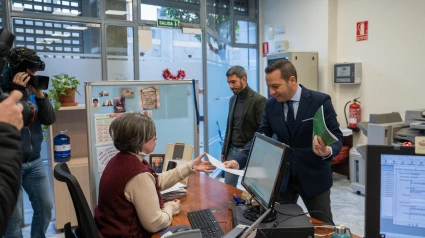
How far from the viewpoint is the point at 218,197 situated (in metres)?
2.13

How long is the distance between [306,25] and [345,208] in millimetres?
2818

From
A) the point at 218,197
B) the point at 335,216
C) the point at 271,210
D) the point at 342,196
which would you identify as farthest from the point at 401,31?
the point at 271,210

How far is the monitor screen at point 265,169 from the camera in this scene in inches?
55.1

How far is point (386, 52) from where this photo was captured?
14.7 ft

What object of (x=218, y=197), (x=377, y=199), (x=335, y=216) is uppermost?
(x=377, y=199)

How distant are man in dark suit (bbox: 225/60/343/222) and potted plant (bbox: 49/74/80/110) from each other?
6.66 feet

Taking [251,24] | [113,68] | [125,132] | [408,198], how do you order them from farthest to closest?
[251,24]
[113,68]
[125,132]
[408,198]

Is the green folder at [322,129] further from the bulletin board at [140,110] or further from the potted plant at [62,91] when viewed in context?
the potted plant at [62,91]

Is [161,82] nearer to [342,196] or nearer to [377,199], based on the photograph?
[377,199]

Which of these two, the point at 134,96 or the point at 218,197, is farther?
the point at 134,96

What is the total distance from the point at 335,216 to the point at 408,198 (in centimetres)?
282

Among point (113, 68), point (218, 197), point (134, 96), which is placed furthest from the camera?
point (113, 68)

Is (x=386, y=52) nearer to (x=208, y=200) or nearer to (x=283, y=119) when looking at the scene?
(x=283, y=119)

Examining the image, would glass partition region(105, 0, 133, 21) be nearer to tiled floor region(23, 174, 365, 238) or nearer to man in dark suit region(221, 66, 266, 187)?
man in dark suit region(221, 66, 266, 187)
